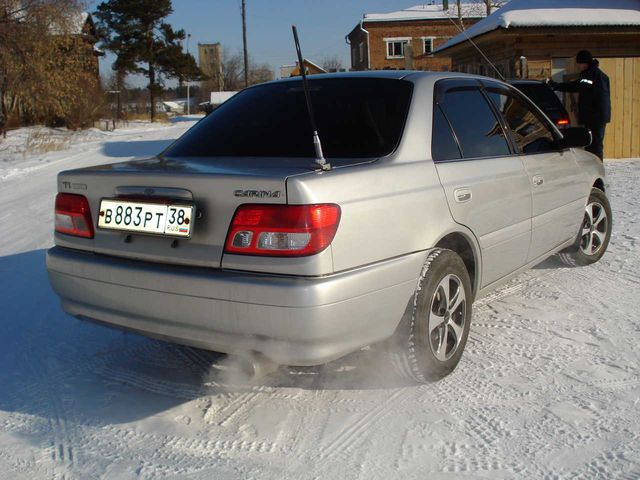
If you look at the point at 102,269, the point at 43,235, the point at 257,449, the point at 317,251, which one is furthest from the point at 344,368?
the point at 43,235

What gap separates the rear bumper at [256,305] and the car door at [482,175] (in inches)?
24.0

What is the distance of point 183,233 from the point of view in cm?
271

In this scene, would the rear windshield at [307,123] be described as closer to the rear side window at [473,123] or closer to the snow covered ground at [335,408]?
the rear side window at [473,123]

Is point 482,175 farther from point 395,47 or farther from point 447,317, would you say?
point 395,47

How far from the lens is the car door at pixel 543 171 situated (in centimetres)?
414

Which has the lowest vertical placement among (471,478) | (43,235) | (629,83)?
(471,478)

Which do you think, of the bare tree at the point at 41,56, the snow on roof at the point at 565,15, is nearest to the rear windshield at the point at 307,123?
the snow on roof at the point at 565,15

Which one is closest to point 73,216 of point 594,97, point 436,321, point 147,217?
point 147,217

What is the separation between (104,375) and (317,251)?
1546mm

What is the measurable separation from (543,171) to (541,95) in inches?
234

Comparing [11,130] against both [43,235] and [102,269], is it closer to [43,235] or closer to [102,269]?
[43,235]

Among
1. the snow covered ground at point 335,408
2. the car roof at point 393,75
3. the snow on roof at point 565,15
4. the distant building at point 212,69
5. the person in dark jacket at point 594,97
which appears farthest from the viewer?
the distant building at point 212,69

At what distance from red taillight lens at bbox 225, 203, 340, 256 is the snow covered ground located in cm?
82

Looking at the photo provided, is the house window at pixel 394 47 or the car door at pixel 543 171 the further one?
the house window at pixel 394 47
